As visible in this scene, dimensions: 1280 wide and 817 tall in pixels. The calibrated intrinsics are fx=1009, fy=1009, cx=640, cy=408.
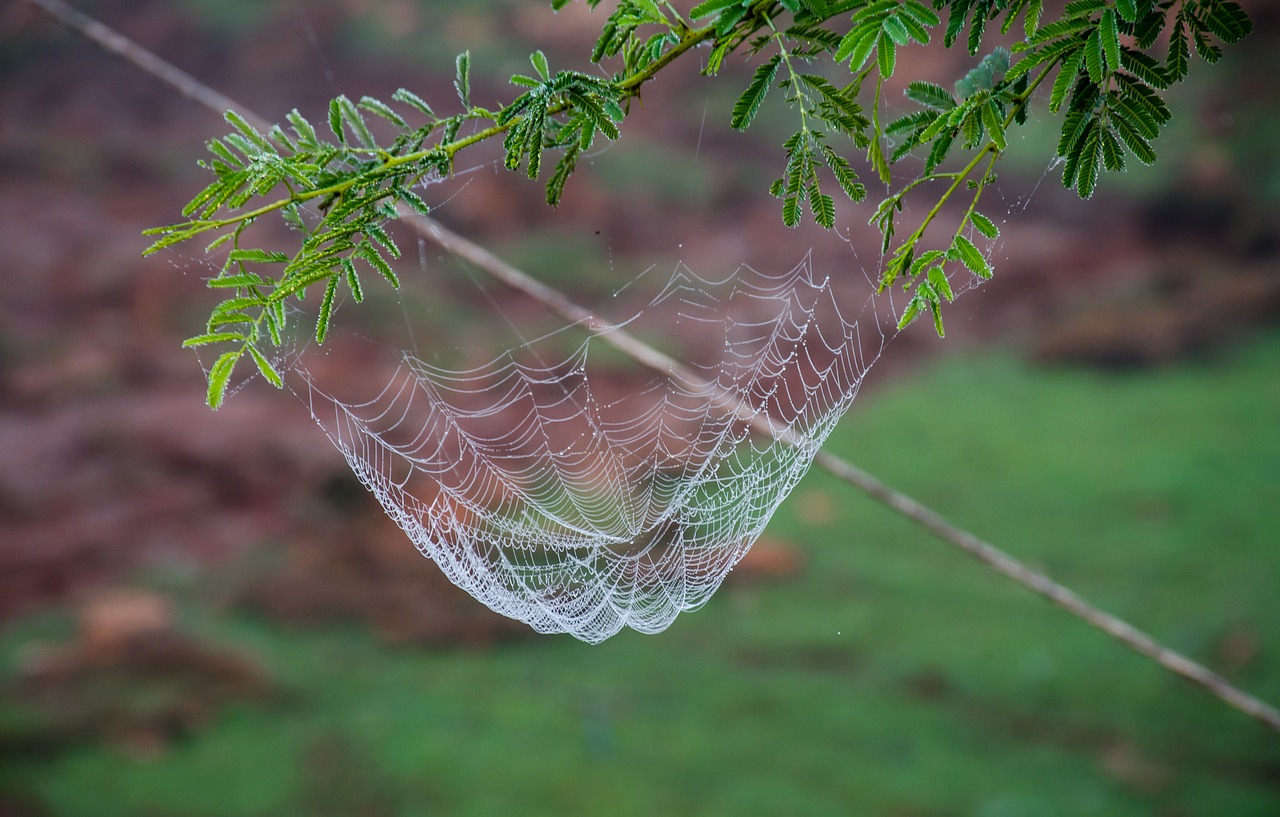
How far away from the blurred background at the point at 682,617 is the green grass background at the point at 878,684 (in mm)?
13

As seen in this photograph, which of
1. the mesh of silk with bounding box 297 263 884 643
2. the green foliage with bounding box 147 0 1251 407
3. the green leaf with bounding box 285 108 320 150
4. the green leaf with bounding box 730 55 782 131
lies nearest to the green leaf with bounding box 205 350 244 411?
the green foliage with bounding box 147 0 1251 407

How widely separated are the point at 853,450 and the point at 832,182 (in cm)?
175

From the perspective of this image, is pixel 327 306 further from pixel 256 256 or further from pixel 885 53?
pixel 885 53

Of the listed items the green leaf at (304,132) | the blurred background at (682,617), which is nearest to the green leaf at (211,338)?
the green leaf at (304,132)

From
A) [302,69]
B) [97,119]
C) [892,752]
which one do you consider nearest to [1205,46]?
[892,752]

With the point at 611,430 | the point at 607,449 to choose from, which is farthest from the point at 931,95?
the point at 611,430

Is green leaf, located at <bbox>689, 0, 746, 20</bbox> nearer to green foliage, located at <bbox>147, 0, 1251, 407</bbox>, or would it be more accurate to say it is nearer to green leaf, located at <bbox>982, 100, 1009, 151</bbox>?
green foliage, located at <bbox>147, 0, 1251, 407</bbox>

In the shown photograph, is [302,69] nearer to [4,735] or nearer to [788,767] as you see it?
[4,735]

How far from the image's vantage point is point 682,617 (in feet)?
12.5

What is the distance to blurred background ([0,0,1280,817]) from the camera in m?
3.17

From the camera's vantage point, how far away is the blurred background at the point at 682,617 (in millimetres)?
3168

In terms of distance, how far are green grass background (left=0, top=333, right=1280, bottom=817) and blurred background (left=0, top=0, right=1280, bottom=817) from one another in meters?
0.01

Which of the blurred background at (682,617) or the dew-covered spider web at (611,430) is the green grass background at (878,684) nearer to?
the blurred background at (682,617)

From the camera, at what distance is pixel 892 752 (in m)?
3.17
